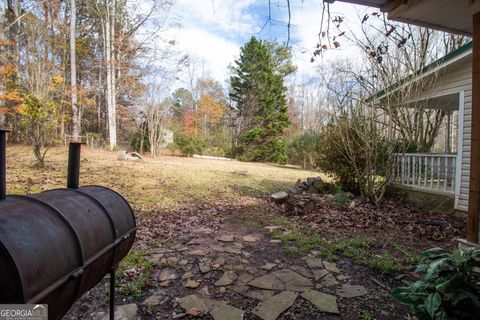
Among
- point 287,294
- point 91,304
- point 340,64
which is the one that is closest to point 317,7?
point 287,294

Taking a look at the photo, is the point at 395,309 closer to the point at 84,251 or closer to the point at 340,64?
the point at 84,251

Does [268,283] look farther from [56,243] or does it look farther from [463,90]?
[463,90]

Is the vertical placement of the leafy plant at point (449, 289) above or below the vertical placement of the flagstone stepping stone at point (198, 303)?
above

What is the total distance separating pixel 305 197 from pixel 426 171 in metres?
3.35

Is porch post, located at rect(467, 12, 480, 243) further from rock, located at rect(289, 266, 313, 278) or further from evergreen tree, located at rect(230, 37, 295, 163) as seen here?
evergreen tree, located at rect(230, 37, 295, 163)

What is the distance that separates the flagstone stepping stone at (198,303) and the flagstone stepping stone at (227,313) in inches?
2.4

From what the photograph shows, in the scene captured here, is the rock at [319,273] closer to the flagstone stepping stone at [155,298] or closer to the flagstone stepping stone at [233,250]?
the flagstone stepping stone at [233,250]

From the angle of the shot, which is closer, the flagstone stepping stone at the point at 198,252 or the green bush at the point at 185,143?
the flagstone stepping stone at the point at 198,252

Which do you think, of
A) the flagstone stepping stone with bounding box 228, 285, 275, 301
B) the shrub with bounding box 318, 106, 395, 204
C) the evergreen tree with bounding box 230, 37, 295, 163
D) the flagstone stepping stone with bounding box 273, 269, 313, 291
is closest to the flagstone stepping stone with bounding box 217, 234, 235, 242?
the flagstone stepping stone with bounding box 273, 269, 313, 291

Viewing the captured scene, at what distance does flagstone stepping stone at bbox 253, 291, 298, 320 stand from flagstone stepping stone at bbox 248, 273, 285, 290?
5.1 inches

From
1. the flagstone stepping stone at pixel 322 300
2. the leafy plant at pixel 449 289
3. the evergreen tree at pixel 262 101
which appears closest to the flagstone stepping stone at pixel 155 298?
the flagstone stepping stone at pixel 322 300

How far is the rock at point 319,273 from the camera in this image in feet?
10.1

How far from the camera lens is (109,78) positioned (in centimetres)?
1625

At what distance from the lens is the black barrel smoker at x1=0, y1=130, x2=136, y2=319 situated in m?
1.10
